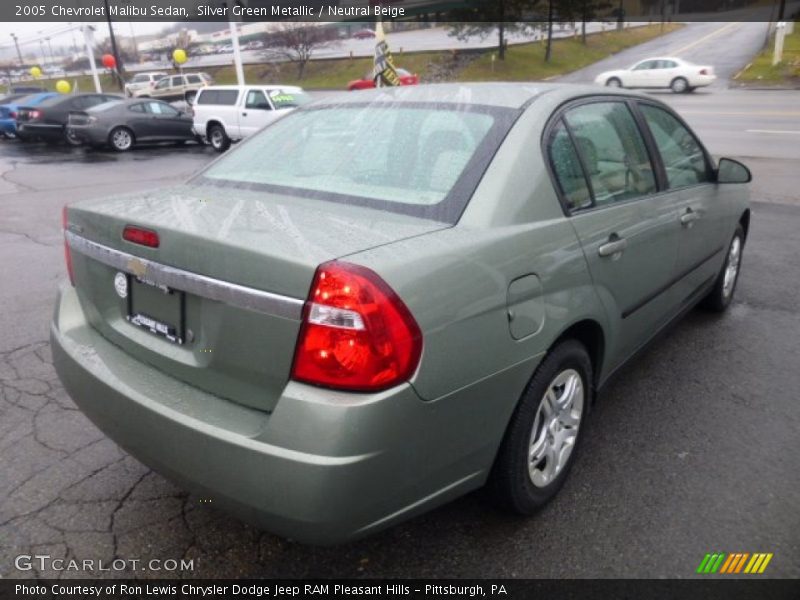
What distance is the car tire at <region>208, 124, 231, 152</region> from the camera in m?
17.1

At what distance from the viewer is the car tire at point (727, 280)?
14.6 ft

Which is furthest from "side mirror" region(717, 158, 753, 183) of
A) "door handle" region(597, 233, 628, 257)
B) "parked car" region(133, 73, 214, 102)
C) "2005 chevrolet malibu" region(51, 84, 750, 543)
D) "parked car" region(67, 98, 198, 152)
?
"parked car" region(133, 73, 214, 102)

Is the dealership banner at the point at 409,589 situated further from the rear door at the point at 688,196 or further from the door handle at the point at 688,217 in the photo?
the door handle at the point at 688,217

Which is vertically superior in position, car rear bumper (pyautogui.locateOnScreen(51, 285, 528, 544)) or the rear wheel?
car rear bumper (pyautogui.locateOnScreen(51, 285, 528, 544))

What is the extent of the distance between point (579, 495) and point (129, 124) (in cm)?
1765

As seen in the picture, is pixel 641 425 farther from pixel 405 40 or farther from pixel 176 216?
A: pixel 405 40

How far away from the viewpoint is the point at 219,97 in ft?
55.4

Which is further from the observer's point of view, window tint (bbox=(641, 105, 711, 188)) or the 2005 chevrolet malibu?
window tint (bbox=(641, 105, 711, 188))

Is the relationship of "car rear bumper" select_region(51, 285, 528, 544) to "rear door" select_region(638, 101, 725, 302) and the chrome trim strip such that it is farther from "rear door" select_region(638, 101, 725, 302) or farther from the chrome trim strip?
"rear door" select_region(638, 101, 725, 302)

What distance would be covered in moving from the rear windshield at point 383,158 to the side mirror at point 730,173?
6.46ft

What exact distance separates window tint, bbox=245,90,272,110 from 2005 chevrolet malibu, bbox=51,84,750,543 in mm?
13806

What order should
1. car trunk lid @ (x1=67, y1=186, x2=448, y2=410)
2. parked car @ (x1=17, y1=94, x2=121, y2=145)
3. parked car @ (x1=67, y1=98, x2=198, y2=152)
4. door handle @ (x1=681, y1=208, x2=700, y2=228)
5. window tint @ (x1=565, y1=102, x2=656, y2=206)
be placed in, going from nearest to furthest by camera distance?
car trunk lid @ (x1=67, y1=186, x2=448, y2=410), window tint @ (x1=565, y1=102, x2=656, y2=206), door handle @ (x1=681, y1=208, x2=700, y2=228), parked car @ (x1=67, y1=98, x2=198, y2=152), parked car @ (x1=17, y1=94, x2=121, y2=145)

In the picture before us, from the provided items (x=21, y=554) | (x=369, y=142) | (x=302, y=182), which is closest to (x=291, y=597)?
(x=21, y=554)

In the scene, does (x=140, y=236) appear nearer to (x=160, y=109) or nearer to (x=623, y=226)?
(x=623, y=226)
